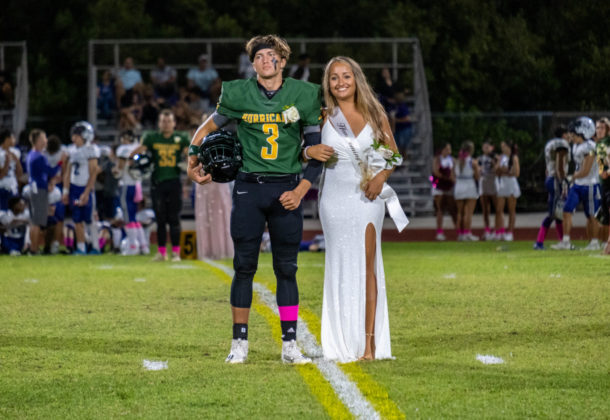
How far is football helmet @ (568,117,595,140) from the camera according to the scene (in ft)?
54.2

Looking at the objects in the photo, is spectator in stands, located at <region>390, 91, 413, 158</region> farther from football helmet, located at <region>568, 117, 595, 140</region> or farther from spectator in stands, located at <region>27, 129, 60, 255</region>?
spectator in stands, located at <region>27, 129, 60, 255</region>

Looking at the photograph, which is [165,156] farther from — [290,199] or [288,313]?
[290,199]

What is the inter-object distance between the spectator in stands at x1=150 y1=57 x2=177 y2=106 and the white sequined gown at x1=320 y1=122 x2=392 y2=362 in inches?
827

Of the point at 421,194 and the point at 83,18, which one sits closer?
the point at 421,194

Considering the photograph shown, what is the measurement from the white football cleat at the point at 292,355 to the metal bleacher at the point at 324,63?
1975 centimetres

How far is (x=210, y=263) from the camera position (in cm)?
1520

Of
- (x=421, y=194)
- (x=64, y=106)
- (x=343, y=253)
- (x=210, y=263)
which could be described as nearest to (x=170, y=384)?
(x=343, y=253)

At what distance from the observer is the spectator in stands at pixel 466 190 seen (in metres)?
20.5

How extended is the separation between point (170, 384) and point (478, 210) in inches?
908

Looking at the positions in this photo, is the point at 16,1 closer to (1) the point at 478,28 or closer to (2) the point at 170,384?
(1) the point at 478,28

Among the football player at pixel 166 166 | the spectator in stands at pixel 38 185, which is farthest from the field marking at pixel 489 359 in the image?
the spectator in stands at pixel 38 185

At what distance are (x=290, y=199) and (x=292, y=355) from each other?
0.89 m

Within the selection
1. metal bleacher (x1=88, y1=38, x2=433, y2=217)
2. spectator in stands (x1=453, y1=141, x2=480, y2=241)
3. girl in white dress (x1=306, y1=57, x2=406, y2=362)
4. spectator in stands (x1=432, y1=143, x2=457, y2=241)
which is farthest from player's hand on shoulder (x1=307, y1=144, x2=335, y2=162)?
metal bleacher (x1=88, y1=38, x2=433, y2=217)

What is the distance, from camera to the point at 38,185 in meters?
17.5
